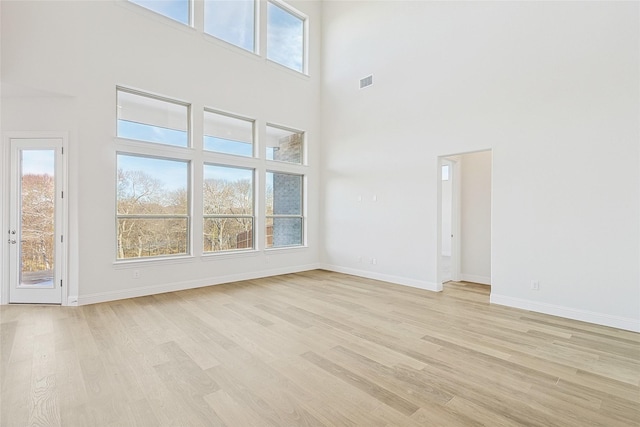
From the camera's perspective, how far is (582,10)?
383cm

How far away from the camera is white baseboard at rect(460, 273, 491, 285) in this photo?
5.80 m

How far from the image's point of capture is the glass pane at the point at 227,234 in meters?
5.69

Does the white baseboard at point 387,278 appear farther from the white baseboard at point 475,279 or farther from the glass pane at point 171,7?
the glass pane at point 171,7

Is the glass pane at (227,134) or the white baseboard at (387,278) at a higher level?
the glass pane at (227,134)

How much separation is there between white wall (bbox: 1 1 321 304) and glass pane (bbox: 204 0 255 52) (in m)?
0.34

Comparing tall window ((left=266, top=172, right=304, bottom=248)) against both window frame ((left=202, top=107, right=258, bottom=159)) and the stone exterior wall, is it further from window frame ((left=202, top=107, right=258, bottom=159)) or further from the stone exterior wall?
window frame ((left=202, top=107, right=258, bottom=159))

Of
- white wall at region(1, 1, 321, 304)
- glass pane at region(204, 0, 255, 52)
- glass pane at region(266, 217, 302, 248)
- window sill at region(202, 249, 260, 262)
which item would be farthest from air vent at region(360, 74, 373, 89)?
window sill at region(202, 249, 260, 262)

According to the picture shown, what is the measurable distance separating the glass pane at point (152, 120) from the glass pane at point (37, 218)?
1.06 metres

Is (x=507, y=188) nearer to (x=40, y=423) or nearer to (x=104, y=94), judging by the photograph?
(x=40, y=423)

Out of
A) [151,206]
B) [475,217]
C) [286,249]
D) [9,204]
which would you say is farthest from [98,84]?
[475,217]

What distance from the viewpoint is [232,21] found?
6023 millimetres

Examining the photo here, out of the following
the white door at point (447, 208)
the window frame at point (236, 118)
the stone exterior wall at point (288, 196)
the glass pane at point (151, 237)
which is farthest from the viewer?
the stone exterior wall at point (288, 196)

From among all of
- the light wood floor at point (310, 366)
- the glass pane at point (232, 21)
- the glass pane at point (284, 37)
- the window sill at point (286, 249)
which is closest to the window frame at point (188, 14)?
the glass pane at point (232, 21)

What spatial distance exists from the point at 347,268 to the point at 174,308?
361 cm
